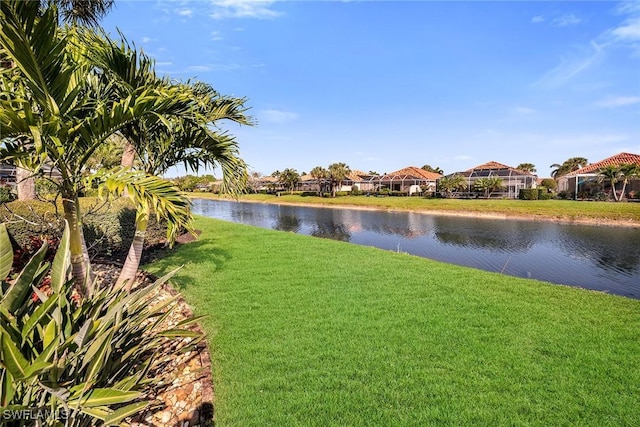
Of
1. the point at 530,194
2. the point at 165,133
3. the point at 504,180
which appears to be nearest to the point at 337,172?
the point at 504,180

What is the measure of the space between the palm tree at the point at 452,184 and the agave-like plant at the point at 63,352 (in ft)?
127

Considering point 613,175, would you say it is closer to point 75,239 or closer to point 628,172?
point 628,172

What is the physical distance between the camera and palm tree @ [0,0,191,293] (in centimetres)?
225

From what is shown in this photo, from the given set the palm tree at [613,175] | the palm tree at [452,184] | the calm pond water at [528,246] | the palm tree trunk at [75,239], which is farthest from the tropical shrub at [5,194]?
the palm tree at [613,175]

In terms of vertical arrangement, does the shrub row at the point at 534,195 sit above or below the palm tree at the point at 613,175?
below

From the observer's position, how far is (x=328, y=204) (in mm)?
38500

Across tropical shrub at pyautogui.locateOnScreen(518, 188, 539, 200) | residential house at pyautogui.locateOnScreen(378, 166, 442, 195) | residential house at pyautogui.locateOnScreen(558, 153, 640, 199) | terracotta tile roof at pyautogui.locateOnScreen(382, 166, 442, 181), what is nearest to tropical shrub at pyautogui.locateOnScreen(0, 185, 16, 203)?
tropical shrub at pyautogui.locateOnScreen(518, 188, 539, 200)

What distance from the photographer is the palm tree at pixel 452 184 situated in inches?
1479

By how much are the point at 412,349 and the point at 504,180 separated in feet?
126

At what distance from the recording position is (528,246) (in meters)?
13.6

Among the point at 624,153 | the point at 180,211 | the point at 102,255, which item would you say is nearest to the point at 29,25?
the point at 180,211

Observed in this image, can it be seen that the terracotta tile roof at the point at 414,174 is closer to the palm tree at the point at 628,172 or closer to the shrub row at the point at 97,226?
the palm tree at the point at 628,172

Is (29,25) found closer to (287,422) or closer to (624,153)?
(287,422)

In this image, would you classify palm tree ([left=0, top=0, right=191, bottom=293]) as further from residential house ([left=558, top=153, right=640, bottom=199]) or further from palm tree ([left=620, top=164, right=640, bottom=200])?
residential house ([left=558, top=153, right=640, bottom=199])
